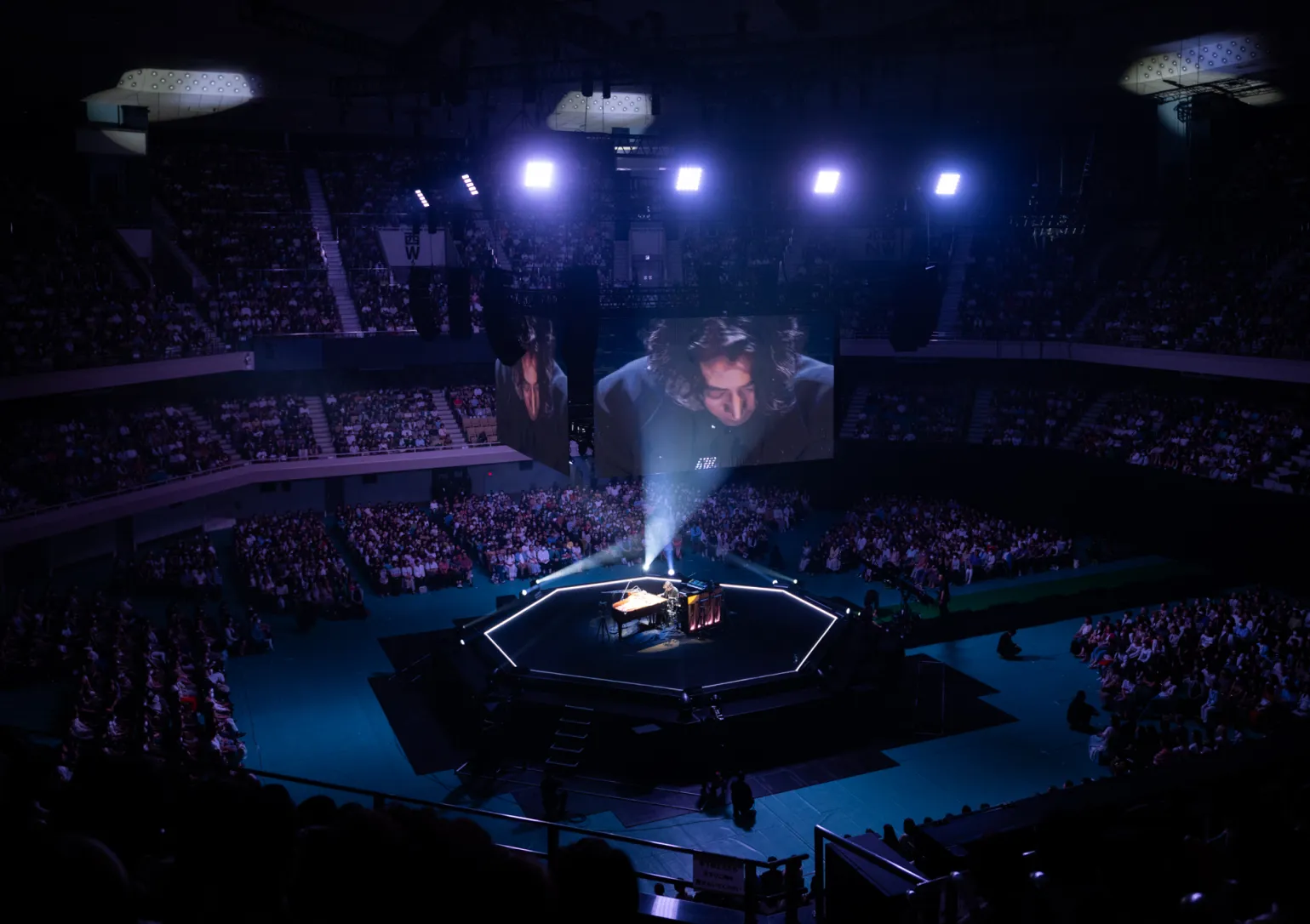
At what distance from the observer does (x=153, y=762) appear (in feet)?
14.6

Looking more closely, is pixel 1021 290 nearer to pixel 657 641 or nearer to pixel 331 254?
pixel 657 641

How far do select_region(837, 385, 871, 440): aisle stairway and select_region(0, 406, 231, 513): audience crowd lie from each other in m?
18.1

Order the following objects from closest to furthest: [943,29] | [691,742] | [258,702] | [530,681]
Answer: [943,29] < [691,742] < [530,681] < [258,702]

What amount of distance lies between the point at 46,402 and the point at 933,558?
21.6 m

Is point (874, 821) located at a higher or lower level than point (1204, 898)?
lower

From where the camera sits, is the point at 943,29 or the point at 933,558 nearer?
the point at 943,29

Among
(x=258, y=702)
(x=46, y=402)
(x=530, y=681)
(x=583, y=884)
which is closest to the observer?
(x=583, y=884)

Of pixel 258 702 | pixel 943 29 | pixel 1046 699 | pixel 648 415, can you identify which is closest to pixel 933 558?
pixel 1046 699

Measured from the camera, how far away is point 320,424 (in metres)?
29.0

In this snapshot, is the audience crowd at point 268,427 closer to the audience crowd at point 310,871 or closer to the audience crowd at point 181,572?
the audience crowd at point 181,572

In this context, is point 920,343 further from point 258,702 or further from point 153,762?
point 153,762

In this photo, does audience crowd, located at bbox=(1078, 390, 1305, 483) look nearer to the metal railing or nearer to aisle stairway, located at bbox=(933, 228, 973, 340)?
aisle stairway, located at bbox=(933, 228, 973, 340)

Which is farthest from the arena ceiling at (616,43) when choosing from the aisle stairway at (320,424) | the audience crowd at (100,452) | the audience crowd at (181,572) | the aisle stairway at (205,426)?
the aisle stairway at (320,424)

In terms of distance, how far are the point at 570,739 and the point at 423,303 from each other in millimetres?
8438
